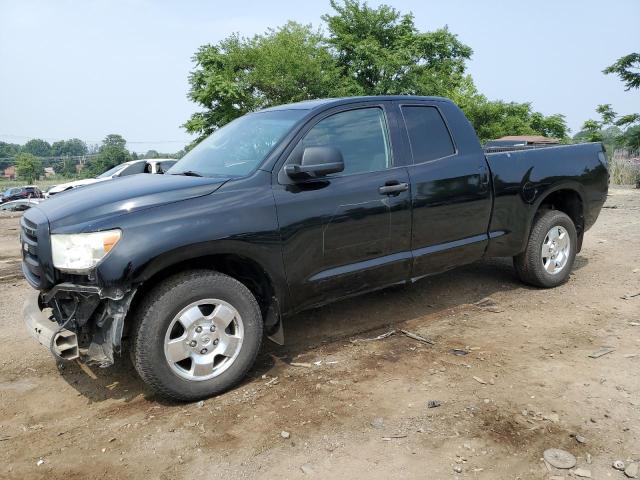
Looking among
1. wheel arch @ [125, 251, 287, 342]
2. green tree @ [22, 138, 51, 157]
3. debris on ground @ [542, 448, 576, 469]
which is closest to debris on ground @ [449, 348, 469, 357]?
debris on ground @ [542, 448, 576, 469]

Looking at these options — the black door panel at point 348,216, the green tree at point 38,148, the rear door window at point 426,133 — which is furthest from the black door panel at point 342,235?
the green tree at point 38,148

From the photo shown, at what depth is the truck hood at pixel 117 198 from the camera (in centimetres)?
309

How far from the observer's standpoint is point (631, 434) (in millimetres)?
2766

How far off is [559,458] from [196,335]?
2116mm

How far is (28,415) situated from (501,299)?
4.14m

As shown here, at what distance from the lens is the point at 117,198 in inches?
128

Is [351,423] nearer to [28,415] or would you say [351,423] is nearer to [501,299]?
[28,415]

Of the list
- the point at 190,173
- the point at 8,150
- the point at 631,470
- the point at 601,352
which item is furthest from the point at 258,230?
the point at 8,150

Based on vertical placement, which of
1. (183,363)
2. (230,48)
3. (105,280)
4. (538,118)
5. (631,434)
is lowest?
(631,434)

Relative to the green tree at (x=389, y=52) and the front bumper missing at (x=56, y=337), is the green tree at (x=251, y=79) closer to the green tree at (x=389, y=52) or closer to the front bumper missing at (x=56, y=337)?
the green tree at (x=389, y=52)

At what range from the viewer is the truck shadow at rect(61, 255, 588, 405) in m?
3.67

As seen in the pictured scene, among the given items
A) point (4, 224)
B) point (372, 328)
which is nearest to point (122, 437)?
point (372, 328)

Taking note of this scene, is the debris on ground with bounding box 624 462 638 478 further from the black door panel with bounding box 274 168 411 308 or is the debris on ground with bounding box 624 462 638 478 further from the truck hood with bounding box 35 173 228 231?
the truck hood with bounding box 35 173 228 231

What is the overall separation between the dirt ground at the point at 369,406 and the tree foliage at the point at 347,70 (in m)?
24.6
